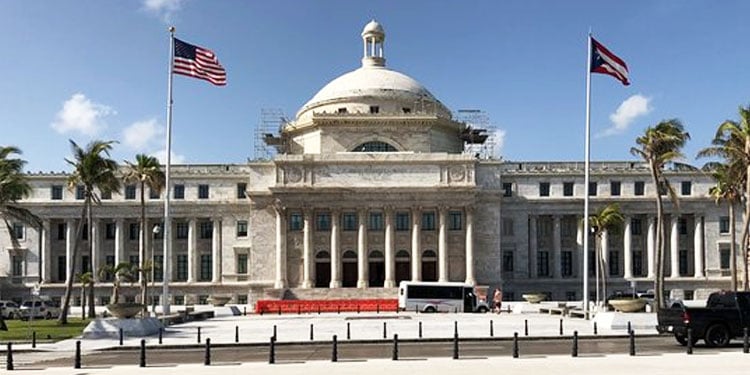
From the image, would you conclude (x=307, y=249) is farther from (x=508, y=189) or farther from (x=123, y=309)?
(x=123, y=309)

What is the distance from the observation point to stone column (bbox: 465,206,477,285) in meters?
80.2

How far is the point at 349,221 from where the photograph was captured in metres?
82.3

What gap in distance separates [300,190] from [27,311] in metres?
27.6

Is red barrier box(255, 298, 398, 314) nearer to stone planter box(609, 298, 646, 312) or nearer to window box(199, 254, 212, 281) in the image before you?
window box(199, 254, 212, 281)

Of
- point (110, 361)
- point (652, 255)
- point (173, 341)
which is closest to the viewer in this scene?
point (110, 361)

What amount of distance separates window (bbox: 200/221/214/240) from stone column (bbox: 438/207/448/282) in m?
25.5

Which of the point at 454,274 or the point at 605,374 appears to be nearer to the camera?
the point at 605,374

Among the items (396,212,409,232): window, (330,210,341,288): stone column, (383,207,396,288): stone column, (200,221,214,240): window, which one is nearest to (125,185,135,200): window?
(200,221,214,240): window

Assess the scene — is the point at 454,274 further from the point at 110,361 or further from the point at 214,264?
the point at 110,361

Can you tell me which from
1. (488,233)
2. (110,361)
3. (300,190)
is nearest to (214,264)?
(300,190)

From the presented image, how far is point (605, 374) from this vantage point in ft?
71.0

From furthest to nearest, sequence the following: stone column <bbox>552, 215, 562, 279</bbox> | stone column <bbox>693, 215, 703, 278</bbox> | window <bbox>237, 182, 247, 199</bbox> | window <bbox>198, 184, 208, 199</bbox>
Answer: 1. window <bbox>237, 182, 247, 199</bbox>
2. window <bbox>198, 184, 208, 199</bbox>
3. stone column <bbox>552, 215, 562, 279</bbox>
4. stone column <bbox>693, 215, 703, 278</bbox>

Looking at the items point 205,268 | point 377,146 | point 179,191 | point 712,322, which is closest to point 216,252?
point 205,268

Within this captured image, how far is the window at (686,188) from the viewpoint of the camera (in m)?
87.8
